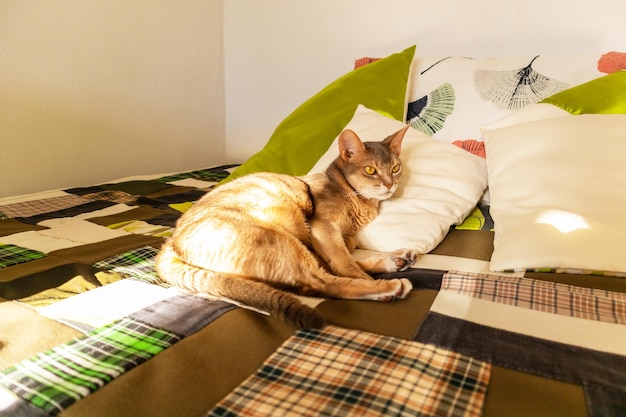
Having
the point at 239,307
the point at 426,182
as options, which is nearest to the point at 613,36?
the point at 426,182

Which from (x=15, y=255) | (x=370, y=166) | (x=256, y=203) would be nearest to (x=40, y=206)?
(x=15, y=255)

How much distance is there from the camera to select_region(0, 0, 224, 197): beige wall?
6.95ft

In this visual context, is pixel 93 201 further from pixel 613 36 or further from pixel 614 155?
pixel 613 36

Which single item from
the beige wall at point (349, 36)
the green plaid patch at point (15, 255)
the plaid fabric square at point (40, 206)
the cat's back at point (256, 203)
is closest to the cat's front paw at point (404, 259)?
the cat's back at point (256, 203)

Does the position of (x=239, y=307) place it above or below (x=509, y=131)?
below

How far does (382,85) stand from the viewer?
77.0 inches

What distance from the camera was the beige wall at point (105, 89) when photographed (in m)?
2.12

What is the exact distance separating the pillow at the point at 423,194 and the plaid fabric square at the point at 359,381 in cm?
58

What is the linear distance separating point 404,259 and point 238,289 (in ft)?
1.69

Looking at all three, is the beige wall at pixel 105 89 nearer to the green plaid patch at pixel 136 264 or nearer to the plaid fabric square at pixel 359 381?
the green plaid patch at pixel 136 264

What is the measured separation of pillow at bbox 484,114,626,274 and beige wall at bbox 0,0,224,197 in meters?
2.11

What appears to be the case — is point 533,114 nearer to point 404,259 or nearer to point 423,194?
point 423,194

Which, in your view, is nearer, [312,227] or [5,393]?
[5,393]

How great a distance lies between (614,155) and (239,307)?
1.13m
